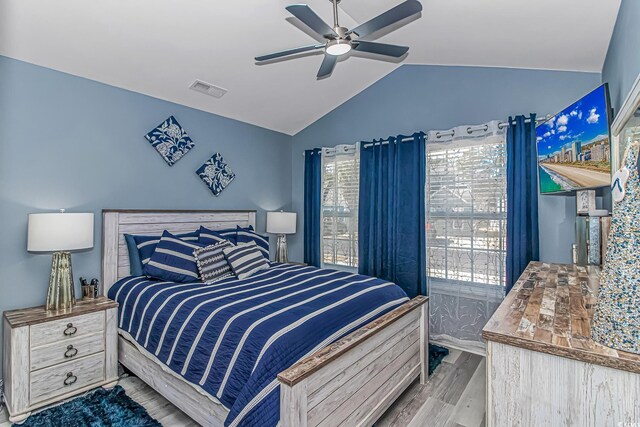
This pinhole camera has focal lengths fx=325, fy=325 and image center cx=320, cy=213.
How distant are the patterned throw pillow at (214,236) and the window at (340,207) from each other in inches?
49.5

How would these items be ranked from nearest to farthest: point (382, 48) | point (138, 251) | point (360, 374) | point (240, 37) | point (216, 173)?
point (360, 374)
point (382, 48)
point (240, 37)
point (138, 251)
point (216, 173)

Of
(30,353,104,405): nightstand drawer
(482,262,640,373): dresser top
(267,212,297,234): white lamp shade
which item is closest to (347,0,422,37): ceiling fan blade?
(482,262,640,373): dresser top

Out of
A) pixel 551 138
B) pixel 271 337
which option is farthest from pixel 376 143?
pixel 271 337

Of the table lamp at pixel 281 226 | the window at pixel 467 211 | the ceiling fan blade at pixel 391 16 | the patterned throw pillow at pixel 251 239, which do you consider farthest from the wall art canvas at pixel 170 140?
the window at pixel 467 211

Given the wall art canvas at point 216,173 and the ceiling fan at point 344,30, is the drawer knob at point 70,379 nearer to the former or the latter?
the wall art canvas at point 216,173

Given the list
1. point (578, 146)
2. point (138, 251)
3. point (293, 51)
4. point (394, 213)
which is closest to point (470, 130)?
point (394, 213)

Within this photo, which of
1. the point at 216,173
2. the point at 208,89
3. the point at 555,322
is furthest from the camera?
the point at 216,173

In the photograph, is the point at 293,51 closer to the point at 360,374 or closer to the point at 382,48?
the point at 382,48

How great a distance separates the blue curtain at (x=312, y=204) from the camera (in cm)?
432

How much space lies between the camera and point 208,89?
3.29 metres

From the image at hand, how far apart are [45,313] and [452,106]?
392 cm

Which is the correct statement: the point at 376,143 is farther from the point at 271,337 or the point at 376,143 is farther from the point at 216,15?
the point at 271,337

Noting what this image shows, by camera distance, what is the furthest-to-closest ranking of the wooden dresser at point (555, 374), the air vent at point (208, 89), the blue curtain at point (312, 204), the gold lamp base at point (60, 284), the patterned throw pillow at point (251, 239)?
the blue curtain at point (312, 204) < the patterned throw pillow at point (251, 239) < the air vent at point (208, 89) < the gold lamp base at point (60, 284) < the wooden dresser at point (555, 374)

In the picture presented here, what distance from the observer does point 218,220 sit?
148 inches
